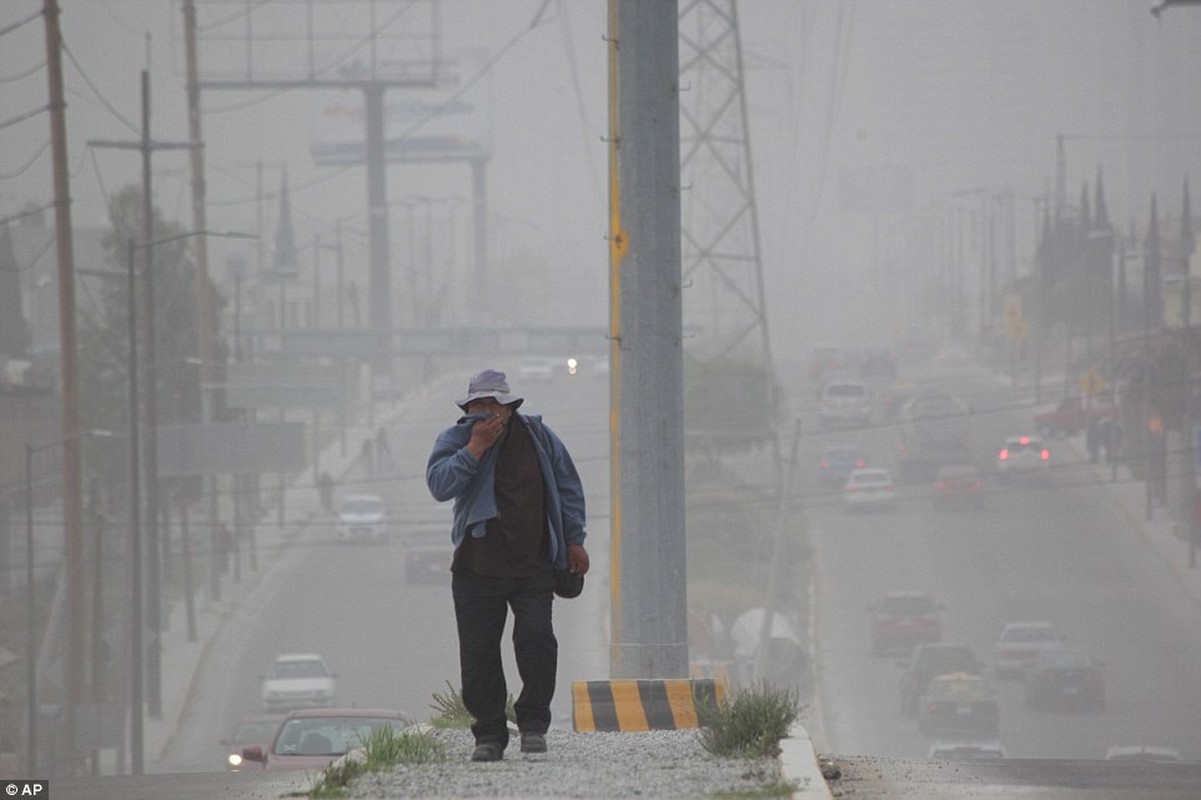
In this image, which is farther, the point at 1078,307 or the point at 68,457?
the point at 1078,307

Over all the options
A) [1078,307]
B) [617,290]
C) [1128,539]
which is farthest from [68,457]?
[1078,307]

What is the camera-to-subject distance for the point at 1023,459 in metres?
84.1

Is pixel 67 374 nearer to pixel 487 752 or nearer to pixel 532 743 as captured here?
pixel 532 743

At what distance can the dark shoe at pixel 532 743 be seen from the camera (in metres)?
8.87

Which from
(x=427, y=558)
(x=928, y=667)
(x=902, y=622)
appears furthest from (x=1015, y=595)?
(x=427, y=558)

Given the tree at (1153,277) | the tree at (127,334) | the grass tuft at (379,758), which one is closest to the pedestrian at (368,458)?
the tree at (127,334)

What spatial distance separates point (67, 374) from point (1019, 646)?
1090 inches

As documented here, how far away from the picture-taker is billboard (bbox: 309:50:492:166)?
17525 cm

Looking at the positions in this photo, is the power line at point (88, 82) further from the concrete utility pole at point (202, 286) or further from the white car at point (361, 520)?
the white car at point (361, 520)

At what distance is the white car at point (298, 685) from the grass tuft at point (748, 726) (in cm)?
3875

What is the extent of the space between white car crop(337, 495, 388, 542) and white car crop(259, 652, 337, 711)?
86.8 feet

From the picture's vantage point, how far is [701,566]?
71.8 metres

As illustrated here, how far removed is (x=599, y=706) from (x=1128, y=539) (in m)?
69.4

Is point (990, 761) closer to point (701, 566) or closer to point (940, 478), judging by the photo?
point (701, 566)
